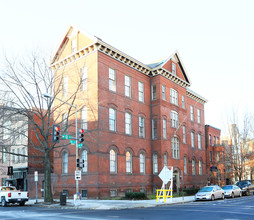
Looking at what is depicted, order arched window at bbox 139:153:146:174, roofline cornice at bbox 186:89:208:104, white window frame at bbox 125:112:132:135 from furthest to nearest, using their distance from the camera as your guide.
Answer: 1. roofline cornice at bbox 186:89:208:104
2. arched window at bbox 139:153:146:174
3. white window frame at bbox 125:112:132:135

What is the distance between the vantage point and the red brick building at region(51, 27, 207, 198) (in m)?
29.5

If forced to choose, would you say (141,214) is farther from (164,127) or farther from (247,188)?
(247,188)

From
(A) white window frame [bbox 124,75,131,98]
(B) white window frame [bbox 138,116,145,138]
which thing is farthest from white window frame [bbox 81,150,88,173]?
(A) white window frame [bbox 124,75,131,98]

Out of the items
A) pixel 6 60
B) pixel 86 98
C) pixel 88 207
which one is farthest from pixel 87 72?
pixel 88 207

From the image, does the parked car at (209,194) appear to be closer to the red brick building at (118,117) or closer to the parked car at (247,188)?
the red brick building at (118,117)

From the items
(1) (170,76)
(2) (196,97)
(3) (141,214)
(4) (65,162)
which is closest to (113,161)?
(4) (65,162)

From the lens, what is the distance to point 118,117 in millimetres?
32094

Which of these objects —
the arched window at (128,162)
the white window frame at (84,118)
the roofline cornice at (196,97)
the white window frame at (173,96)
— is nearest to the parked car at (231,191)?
the arched window at (128,162)

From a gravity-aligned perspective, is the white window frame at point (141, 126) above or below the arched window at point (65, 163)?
above

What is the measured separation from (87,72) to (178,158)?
54.0ft

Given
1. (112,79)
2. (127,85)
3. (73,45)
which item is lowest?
(127,85)

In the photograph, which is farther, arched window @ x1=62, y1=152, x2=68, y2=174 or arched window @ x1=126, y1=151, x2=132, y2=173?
arched window @ x1=126, y1=151, x2=132, y2=173

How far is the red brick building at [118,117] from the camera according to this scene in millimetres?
A: 29484

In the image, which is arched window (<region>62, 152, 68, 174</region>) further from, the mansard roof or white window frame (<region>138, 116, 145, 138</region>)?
the mansard roof
